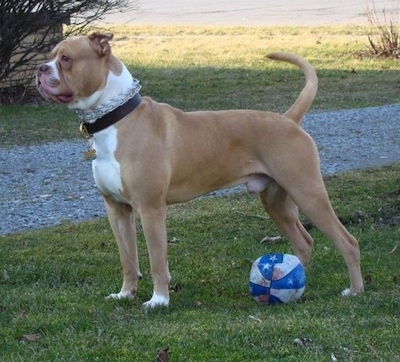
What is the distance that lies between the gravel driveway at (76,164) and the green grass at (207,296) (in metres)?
0.62

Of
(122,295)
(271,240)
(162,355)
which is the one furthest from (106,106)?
(271,240)

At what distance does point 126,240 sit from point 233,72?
36.9 feet

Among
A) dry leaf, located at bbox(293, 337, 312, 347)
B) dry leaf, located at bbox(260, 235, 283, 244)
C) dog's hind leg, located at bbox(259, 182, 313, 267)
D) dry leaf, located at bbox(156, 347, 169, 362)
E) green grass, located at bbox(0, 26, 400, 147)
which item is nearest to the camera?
dry leaf, located at bbox(156, 347, 169, 362)

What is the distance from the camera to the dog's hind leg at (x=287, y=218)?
22.0 ft

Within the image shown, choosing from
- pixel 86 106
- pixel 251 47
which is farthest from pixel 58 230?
pixel 251 47

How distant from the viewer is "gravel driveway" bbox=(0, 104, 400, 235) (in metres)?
9.02

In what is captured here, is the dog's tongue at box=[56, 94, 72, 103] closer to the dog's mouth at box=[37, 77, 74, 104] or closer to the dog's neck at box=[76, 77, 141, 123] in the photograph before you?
the dog's mouth at box=[37, 77, 74, 104]

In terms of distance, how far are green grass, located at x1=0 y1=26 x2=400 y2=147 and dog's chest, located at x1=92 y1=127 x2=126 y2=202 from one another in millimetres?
6325

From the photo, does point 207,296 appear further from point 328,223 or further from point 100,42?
point 100,42

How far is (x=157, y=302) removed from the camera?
602 centimetres

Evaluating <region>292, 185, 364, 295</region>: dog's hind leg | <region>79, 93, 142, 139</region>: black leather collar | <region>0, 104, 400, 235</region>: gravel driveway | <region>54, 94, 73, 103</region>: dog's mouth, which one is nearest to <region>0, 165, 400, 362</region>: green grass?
<region>292, 185, 364, 295</region>: dog's hind leg

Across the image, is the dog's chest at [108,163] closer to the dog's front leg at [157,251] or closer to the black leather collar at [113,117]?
the black leather collar at [113,117]

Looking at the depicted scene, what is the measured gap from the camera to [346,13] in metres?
27.3

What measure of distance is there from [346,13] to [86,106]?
22135 mm
